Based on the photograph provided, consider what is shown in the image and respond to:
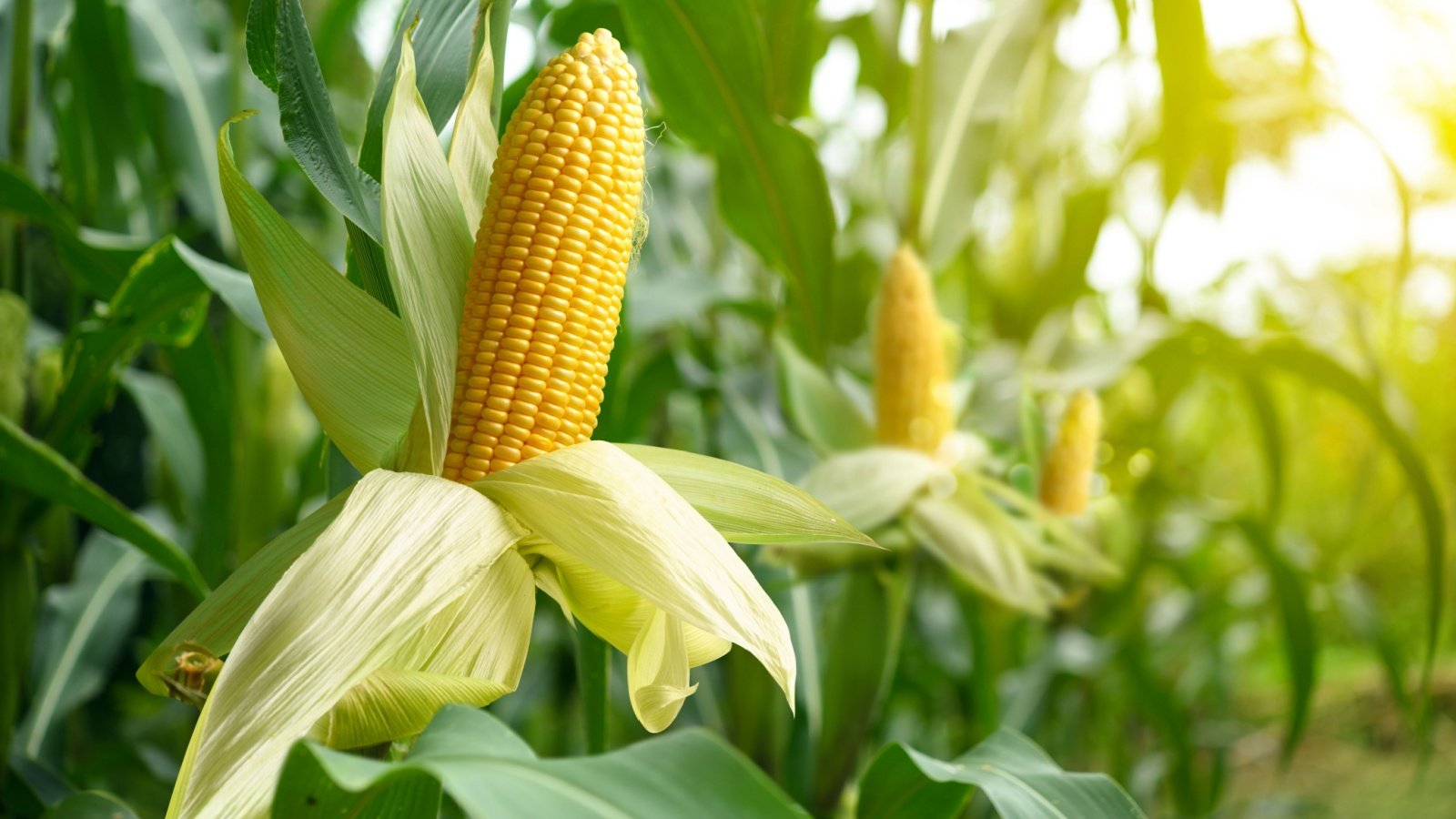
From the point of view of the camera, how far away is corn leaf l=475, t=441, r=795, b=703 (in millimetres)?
312

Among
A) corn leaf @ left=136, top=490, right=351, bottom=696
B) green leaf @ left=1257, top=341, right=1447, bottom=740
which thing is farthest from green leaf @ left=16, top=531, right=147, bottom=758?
green leaf @ left=1257, top=341, right=1447, bottom=740

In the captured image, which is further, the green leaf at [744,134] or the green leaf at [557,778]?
the green leaf at [744,134]

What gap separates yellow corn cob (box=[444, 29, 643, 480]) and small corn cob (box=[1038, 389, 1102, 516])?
1.99ft

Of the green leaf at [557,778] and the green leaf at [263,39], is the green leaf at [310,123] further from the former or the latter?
the green leaf at [557,778]

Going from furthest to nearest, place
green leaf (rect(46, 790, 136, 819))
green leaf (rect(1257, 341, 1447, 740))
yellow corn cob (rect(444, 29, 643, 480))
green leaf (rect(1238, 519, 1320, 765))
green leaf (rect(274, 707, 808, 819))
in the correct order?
green leaf (rect(1238, 519, 1320, 765)) → green leaf (rect(1257, 341, 1447, 740)) → green leaf (rect(46, 790, 136, 819)) → yellow corn cob (rect(444, 29, 643, 480)) → green leaf (rect(274, 707, 808, 819))

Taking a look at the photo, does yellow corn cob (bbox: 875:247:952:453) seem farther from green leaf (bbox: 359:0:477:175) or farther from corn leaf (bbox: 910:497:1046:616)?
green leaf (bbox: 359:0:477:175)

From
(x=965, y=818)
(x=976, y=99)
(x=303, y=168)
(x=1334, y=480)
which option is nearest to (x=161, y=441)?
(x=303, y=168)

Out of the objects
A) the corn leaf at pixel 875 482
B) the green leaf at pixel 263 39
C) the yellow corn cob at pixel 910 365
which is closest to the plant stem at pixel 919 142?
the yellow corn cob at pixel 910 365

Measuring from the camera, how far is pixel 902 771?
0.46 m

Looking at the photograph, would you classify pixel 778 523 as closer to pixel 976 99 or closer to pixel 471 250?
pixel 471 250

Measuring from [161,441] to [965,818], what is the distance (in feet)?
3.14

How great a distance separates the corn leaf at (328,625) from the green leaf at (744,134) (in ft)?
1.44

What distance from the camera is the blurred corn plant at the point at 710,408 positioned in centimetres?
35

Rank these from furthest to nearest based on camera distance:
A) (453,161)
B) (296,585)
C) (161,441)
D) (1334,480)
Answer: (1334,480) < (161,441) < (453,161) < (296,585)
